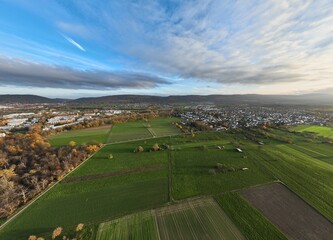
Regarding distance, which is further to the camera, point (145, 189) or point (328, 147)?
point (328, 147)

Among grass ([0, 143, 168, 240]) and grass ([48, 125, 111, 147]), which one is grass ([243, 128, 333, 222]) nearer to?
grass ([0, 143, 168, 240])

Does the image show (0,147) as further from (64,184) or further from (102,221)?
(102,221)

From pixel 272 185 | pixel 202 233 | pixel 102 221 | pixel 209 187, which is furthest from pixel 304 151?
pixel 102 221

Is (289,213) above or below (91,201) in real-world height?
above

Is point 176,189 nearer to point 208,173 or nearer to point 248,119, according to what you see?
point 208,173

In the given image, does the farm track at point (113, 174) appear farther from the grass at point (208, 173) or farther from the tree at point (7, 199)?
the tree at point (7, 199)

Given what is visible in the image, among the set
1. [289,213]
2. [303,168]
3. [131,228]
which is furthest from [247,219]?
[303,168]

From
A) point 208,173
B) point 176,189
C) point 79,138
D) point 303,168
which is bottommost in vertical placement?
point 208,173

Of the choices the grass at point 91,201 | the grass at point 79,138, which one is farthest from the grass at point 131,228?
the grass at point 79,138
